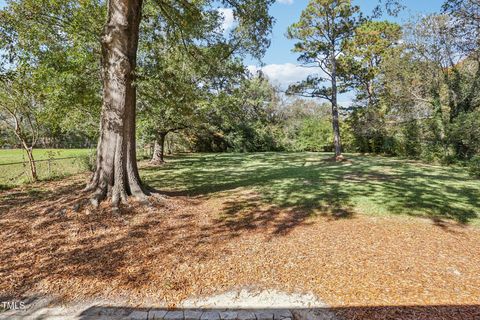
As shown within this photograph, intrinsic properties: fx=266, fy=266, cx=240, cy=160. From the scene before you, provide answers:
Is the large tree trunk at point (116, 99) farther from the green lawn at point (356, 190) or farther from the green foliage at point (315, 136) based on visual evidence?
the green foliage at point (315, 136)

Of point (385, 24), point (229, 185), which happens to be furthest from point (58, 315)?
point (385, 24)

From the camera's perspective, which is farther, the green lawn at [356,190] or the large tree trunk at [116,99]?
the green lawn at [356,190]

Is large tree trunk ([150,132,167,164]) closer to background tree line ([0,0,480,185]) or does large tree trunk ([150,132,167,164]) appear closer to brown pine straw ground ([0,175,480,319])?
background tree line ([0,0,480,185])

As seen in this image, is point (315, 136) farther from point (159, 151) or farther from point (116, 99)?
point (116, 99)

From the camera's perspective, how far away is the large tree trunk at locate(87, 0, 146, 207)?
16.9 ft

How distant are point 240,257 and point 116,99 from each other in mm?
3915

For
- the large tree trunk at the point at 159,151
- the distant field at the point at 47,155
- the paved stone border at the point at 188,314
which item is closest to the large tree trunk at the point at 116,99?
the paved stone border at the point at 188,314

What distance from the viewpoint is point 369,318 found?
2416 mm

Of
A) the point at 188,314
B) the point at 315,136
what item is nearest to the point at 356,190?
the point at 188,314

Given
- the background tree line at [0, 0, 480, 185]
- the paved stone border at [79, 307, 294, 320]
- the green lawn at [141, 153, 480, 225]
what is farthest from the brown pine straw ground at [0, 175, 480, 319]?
the background tree line at [0, 0, 480, 185]

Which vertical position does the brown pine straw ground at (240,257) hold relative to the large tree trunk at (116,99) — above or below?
below

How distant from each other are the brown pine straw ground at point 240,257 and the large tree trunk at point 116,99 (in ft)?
1.75

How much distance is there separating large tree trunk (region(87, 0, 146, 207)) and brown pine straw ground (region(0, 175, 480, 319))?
53cm

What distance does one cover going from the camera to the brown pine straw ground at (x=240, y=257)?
109 inches
